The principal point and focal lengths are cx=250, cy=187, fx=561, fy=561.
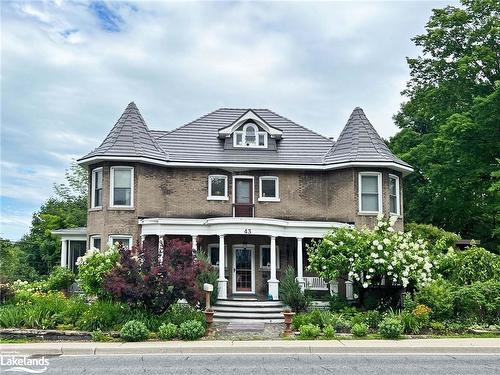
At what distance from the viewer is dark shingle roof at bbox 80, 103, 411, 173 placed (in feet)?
85.3

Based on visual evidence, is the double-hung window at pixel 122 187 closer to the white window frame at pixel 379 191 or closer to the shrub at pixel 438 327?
the white window frame at pixel 379 191

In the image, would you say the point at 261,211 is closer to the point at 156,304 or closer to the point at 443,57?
the point at 156,304

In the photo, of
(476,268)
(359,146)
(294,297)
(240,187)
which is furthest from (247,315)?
(359,146)

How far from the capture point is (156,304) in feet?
57.8

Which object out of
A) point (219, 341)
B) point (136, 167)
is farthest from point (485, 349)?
point (136, 167)

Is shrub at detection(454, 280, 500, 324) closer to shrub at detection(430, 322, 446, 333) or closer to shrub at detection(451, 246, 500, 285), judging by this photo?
shrub at detection(430, 322, 446, 333)

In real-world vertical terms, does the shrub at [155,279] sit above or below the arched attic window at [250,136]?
below

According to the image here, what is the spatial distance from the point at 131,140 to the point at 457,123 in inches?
640

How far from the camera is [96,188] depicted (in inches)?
1042

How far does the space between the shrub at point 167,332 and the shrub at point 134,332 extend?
1.33ft

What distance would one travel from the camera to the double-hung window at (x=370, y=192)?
84.9 ft

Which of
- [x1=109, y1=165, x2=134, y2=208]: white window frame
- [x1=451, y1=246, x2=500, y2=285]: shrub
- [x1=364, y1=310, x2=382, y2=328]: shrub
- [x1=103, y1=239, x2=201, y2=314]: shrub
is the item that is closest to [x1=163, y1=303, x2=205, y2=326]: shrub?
[x1=103, y1=239, x2=201, y2=314]: shrub

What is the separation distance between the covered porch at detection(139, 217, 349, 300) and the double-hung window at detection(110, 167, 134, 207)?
4.64 ft

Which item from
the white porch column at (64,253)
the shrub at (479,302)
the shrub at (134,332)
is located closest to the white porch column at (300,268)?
the shrub at (479,302)
